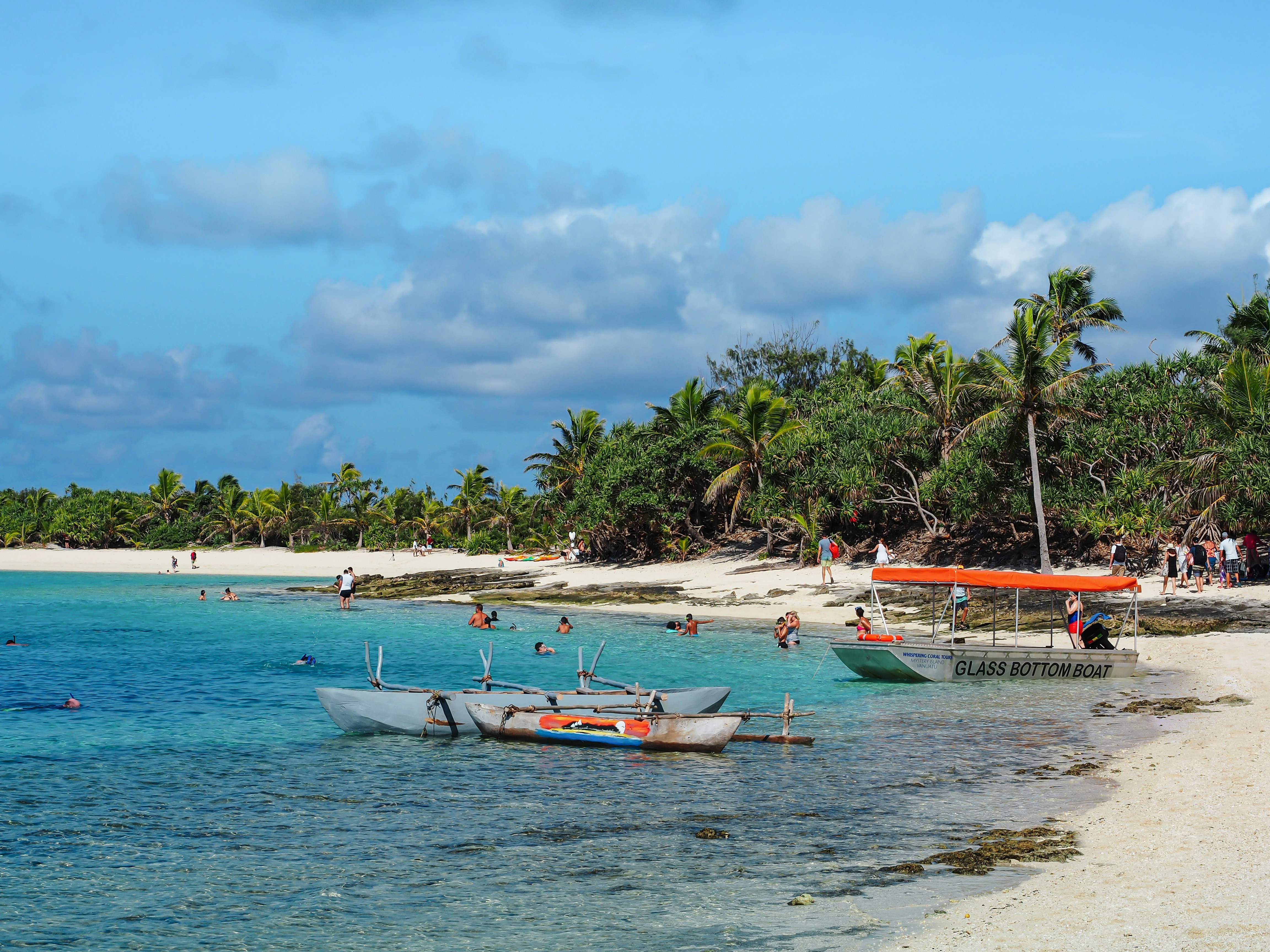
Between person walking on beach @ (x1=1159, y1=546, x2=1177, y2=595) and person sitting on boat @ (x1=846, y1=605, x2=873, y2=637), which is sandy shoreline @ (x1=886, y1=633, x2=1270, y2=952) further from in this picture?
person walking on beach @ (x1=1159, y1=546, x2=1177, y2=595)

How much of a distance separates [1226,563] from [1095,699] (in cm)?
1628

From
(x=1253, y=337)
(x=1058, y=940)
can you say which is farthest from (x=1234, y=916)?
(x=1253, y=337)

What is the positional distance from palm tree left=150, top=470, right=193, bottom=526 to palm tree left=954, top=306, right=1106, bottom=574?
91160 millimetres

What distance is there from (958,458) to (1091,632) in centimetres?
1966

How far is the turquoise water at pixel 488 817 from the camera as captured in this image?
917 centimetres

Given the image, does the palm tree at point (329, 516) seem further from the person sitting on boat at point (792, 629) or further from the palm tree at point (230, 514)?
the person sitting on boat at point (792, 629)

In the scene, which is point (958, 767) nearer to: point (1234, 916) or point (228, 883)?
point (1234, 916)

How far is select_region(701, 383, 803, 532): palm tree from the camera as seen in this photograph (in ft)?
170

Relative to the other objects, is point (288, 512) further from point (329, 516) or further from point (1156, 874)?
point (1156, 874)

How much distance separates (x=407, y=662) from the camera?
2995 centimetres

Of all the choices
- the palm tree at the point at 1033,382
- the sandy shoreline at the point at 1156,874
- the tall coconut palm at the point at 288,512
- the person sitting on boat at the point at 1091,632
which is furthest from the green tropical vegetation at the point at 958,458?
the tall coconut palm at the point at 288,512

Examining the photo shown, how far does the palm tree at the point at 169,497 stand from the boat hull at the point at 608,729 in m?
99.9

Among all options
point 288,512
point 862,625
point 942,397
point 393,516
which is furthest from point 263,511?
point 862,625

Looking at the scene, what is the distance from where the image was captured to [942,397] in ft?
152
